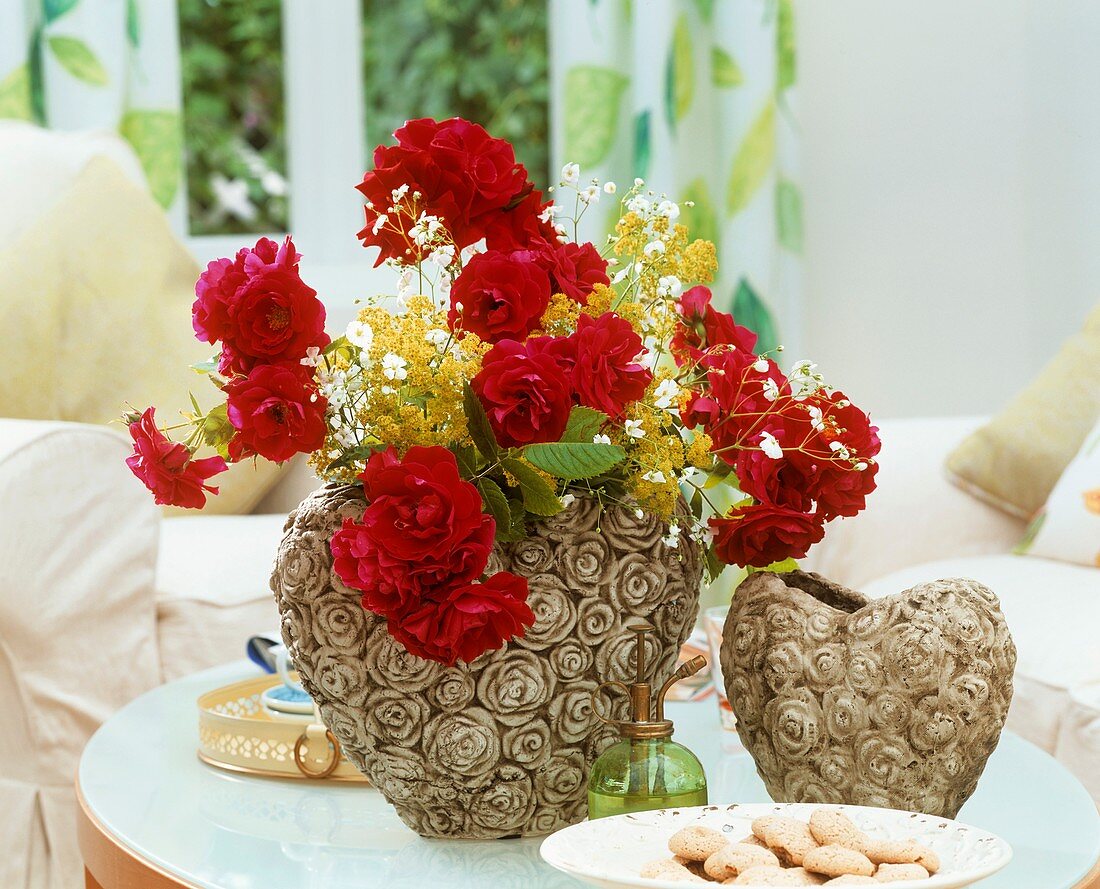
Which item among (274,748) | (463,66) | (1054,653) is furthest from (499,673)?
(463,66)

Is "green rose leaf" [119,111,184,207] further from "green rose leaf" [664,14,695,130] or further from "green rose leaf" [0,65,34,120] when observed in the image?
"green rose leaf" [664,14,695,130]

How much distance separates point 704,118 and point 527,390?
6.48 ft

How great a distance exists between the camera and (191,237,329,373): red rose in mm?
716

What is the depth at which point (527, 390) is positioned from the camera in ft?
2.35

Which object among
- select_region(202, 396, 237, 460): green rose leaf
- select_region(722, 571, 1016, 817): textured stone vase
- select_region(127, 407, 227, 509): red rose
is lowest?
select_region(722, 571, 1016, 817): textured stone vase

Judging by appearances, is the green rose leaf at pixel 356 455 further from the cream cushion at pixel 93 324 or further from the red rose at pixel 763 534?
the cream cushion at pixel 93 324

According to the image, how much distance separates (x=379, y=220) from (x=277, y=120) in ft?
8.13

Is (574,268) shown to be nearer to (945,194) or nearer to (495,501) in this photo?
(495,501)

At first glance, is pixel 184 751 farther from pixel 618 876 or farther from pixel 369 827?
pixel 618 876

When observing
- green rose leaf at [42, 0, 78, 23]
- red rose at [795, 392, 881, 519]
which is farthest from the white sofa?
green rose leaf at [42, 0, 78, 23]

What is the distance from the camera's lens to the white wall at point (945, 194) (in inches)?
101

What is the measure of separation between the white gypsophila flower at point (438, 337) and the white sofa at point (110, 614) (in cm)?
84

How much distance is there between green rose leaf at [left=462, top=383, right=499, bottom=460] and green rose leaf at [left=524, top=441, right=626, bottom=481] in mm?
32

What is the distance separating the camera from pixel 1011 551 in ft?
6.15
